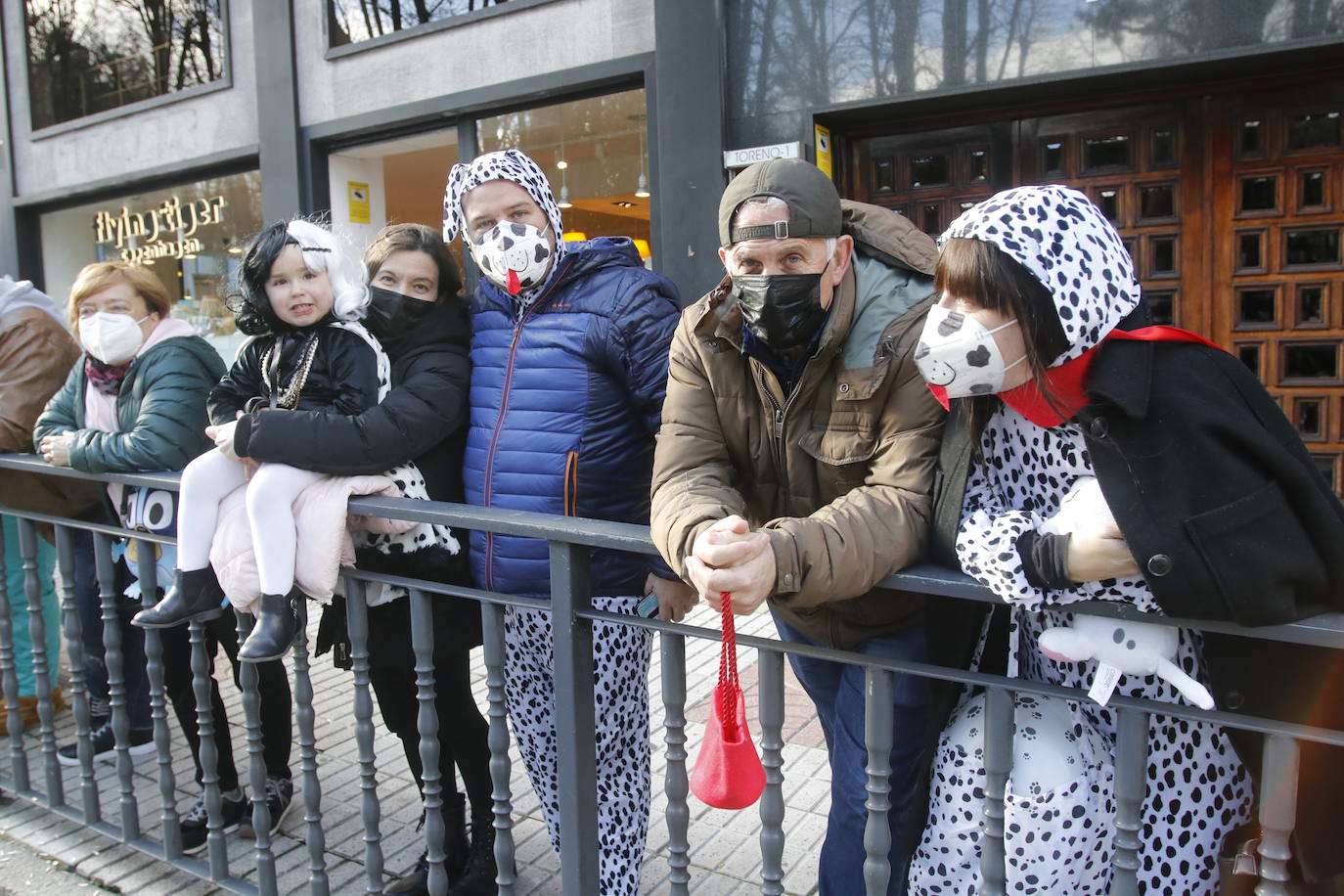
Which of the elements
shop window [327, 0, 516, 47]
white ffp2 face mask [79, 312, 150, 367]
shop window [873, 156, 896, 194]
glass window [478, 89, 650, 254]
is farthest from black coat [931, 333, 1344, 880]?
shop window [327, 0, 516, 47]

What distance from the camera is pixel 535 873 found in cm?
306

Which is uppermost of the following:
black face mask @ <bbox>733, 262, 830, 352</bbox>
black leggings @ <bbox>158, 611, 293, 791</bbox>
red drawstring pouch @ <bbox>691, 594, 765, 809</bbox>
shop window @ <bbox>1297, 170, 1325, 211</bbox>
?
shop window @ <bbox>1297, 170, 1325, 211</bbox>

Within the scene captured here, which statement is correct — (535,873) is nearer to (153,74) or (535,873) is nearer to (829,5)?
(829,5)

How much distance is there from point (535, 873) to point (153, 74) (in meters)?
8.72

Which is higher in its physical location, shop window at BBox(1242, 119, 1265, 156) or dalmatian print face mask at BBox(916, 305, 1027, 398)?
shop window at BBox(1242, 119, 1265, 156)

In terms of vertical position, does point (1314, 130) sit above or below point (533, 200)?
above

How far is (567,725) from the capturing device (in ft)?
A: 7.05

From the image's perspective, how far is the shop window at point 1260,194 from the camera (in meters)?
4.91

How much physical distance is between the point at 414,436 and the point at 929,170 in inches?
164

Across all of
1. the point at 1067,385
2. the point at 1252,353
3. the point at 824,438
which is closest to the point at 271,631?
the point at 824,438

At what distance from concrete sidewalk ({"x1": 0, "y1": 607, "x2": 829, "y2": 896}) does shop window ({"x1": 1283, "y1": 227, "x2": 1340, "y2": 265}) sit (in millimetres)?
3424

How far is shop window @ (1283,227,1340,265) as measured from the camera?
4848 mm

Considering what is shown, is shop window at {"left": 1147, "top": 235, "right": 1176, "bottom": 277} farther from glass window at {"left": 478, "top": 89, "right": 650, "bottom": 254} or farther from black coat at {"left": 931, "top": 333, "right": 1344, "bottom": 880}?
black coat at {"left": 931, "top": 333, "right": 1344, "bottom": 880}

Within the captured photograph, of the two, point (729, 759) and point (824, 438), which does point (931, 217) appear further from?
point (729, 759)
